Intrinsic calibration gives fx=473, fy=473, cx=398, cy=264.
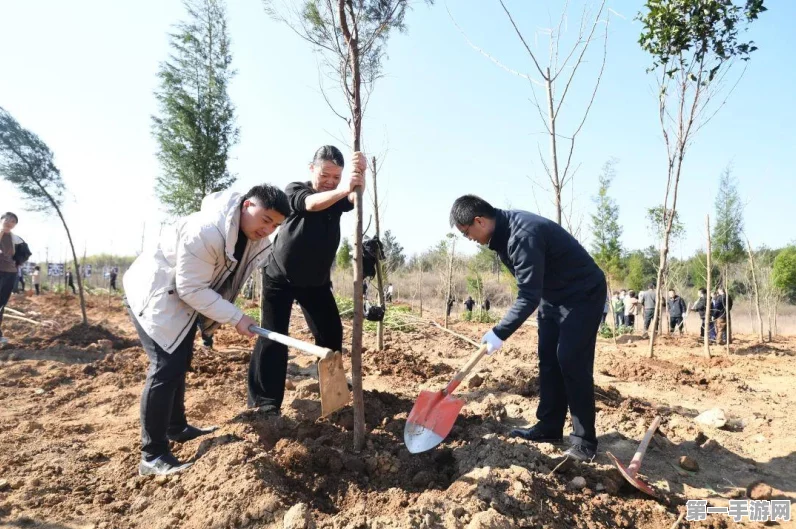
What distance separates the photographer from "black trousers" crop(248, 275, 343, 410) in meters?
3.23

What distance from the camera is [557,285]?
9.58ft

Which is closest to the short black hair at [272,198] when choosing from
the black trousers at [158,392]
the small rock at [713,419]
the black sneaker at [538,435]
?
the black trousers at [158,392]

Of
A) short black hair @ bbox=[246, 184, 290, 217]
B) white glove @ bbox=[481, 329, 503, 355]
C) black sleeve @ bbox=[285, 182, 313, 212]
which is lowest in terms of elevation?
white glove @ bbox=[481, 329, 503, 355]

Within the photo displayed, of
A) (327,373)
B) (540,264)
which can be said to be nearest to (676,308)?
(540,264)

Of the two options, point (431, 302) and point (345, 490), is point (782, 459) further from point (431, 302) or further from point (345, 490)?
point (431, 302)

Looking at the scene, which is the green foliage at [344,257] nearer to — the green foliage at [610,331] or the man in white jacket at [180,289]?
the green foliage at [610,331]

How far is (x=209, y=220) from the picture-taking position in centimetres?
256

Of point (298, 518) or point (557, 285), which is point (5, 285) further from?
point (557, 285)

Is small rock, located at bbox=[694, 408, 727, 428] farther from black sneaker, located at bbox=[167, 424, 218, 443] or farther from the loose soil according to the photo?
black sneaker, located at bbox=[167, 424, 218, 443]

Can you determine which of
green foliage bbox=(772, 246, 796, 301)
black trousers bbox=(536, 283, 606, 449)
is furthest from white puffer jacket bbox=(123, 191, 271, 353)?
green foliage bbox=(772, 246, 796, 301)

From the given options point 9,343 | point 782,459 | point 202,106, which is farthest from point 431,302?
point 782,459

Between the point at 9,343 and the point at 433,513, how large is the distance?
6.97 meters

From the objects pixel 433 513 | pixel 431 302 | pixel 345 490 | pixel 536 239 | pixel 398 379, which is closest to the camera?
pixel 433 513

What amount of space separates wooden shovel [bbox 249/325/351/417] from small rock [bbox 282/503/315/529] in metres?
0.49
